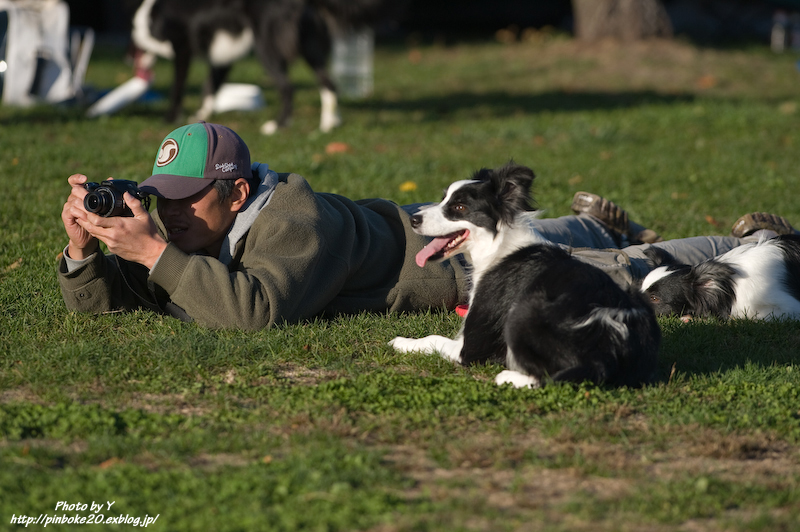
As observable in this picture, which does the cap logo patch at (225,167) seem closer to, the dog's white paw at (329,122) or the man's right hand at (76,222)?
the man's right hand at (76,222)

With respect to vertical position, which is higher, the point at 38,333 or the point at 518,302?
the point at 518,302

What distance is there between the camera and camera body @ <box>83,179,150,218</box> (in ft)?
12.3

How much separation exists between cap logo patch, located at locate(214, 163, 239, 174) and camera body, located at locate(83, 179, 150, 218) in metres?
0.41

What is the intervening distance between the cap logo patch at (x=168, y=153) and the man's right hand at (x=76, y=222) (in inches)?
A: 14.5

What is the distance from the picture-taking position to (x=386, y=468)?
288 centimetres

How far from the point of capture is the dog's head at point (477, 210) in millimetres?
3736

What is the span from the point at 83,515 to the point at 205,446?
54 centimetres

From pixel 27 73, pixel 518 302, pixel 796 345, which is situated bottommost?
pixel 796 345

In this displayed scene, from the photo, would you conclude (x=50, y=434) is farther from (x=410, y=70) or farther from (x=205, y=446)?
(x=410, y=70)

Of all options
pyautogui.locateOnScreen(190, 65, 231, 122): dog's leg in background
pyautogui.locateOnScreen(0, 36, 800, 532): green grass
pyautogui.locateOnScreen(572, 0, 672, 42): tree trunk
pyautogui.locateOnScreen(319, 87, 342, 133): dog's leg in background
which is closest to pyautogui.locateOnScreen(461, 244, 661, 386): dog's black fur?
pyautogui.locateOnScreen(0, 36, 800, 532): green grass

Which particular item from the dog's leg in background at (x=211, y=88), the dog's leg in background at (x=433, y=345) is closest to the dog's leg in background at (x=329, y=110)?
the dog's leg in background at (x=211, y=88)

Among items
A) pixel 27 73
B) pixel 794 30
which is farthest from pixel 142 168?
pixel 794 30

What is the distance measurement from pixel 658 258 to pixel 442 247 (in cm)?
186

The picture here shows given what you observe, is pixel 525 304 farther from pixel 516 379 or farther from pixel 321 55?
pixel 321 55
